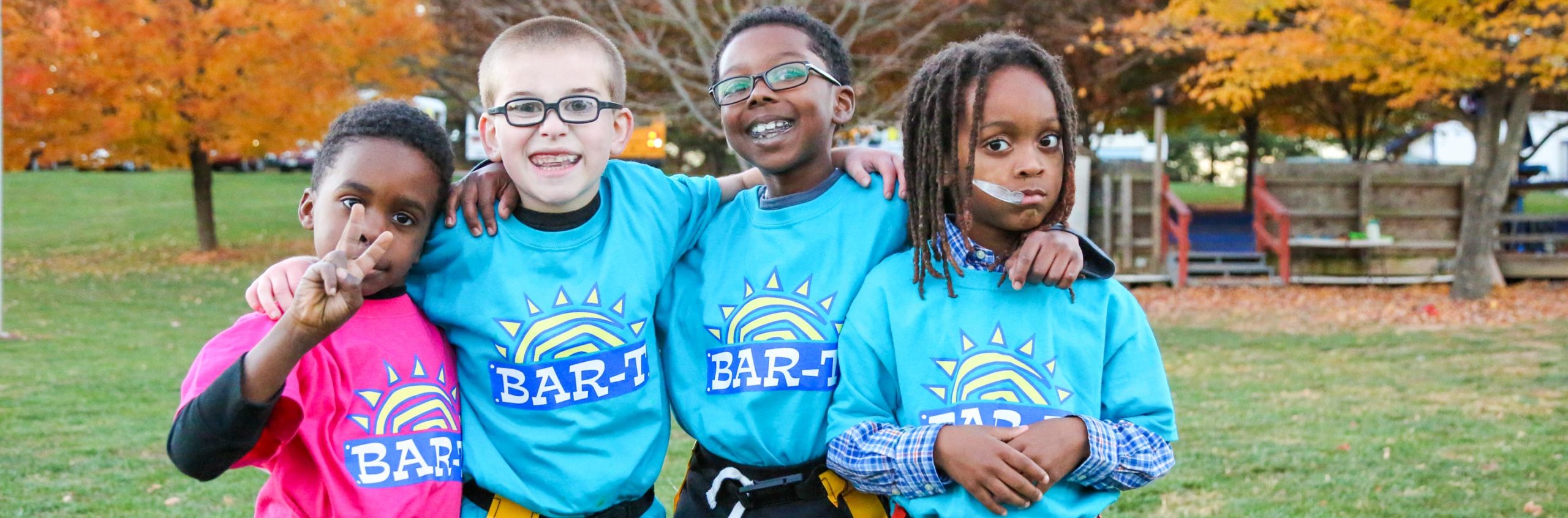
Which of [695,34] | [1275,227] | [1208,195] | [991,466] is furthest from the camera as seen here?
[1208,195]

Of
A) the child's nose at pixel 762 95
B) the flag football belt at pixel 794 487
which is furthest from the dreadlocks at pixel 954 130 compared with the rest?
the flag football belt at pixel 794 487

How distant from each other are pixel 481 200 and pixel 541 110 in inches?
8.9

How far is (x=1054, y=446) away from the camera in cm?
228

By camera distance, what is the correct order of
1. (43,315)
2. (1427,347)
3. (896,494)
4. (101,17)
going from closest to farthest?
1. (896,494)
2. (1427,347)
3. (43,315)
4. (101,17)

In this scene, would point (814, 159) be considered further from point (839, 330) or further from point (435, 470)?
point (435, 470)

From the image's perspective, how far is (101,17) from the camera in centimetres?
1480

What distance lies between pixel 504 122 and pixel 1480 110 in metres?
15.3

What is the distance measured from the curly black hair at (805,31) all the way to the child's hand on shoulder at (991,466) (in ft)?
3.37

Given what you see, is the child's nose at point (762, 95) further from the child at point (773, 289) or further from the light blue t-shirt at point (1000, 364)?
the light blue t-shirt at point (1000, 364)

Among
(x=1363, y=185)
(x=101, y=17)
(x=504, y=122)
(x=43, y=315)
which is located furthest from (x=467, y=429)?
(x=1363, y=185)

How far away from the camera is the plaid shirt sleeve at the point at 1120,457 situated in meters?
2.31

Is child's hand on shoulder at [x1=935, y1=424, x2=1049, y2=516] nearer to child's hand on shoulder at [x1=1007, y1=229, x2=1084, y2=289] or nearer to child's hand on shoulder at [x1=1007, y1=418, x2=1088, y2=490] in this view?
child's hand on shoulder at [x1=1007, y1=418, x2=1088, y2=490]

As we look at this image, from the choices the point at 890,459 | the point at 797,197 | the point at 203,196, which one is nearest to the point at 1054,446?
the point at 890,459

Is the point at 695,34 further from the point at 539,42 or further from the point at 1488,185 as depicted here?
the point at 539,42
